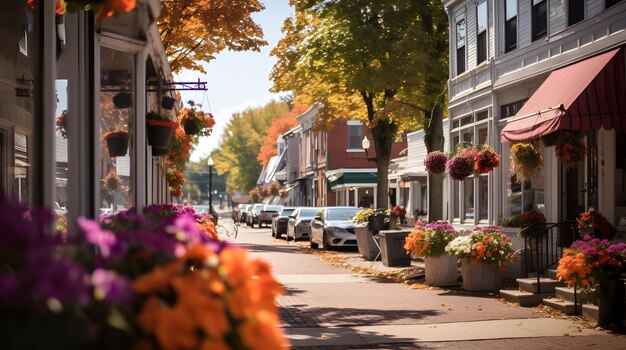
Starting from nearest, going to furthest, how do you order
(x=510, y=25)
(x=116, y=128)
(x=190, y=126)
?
1. (x=116, y=128)
2. (x=190, y=126)
3. (x=510, y=25)

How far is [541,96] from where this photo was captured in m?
16.9

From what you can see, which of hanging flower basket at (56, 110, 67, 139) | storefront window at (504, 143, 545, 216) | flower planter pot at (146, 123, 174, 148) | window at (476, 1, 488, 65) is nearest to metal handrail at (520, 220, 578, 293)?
storefront window at (504, 143, 545, 216)

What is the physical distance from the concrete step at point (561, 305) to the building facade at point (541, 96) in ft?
8.17

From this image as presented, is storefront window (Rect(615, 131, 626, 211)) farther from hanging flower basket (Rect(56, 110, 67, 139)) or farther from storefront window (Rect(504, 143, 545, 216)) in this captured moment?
hanging flower basket (Rect(56, 110, 67, 139))

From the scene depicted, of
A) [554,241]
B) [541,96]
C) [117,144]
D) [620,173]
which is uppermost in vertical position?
[541,96]

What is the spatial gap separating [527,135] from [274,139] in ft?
250

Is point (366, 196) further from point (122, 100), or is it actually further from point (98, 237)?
point (98, 237)

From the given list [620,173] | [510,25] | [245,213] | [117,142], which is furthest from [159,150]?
[245,213]

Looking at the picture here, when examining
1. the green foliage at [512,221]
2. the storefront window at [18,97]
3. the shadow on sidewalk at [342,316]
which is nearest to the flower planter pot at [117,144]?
the storefront window at [18,97]

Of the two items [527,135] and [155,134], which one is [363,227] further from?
[155,134]

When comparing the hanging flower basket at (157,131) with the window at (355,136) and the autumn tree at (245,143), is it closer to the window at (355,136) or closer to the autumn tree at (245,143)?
the window at (355,136)

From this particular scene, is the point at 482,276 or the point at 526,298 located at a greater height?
the point at 482,276

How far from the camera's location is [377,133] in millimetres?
34438

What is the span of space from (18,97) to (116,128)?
228 cm
